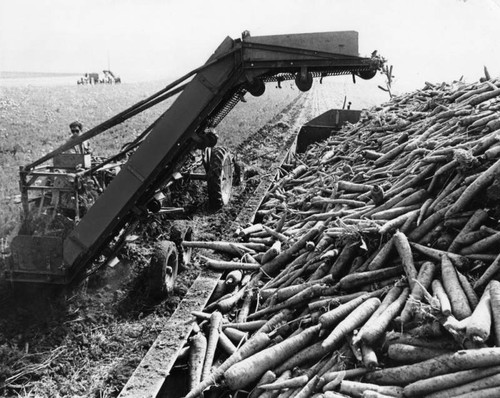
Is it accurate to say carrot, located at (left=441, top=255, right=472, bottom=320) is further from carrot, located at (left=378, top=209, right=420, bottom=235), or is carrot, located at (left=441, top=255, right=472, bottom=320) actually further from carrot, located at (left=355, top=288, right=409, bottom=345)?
carrot, located at (left=378, top=209, right=420, bottom=235)

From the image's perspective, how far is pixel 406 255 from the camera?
4871 millimetres

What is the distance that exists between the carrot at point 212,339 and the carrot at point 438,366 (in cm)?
176

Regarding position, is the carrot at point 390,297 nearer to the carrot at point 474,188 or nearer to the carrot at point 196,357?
the carrot at point 474,188

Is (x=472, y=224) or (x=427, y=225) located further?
(x=427, y=225)

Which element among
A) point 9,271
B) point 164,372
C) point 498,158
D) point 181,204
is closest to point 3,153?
point 181,204

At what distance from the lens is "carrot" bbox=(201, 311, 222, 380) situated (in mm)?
4805

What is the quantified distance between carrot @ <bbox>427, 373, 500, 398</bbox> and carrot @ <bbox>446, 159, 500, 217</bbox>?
89.0 inches

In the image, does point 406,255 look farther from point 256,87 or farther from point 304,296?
point 256,87

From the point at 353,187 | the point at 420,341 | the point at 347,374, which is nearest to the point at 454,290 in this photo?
the point at 420,341

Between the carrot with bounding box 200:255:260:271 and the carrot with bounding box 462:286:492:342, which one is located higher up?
the carrot with bounding box 200:255:260:271

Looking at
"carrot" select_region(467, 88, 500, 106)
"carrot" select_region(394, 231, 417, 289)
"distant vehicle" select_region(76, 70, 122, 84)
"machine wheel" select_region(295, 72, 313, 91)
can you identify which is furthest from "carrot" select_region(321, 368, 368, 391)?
"distant vehicle" select_region(76, 70, 122, 84)

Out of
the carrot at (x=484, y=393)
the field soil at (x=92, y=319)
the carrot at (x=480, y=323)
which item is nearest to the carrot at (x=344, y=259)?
the carrot at (x=480, y=323)

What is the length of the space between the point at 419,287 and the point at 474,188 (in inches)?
57.8

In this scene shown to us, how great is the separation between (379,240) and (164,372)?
→ 2.83m
